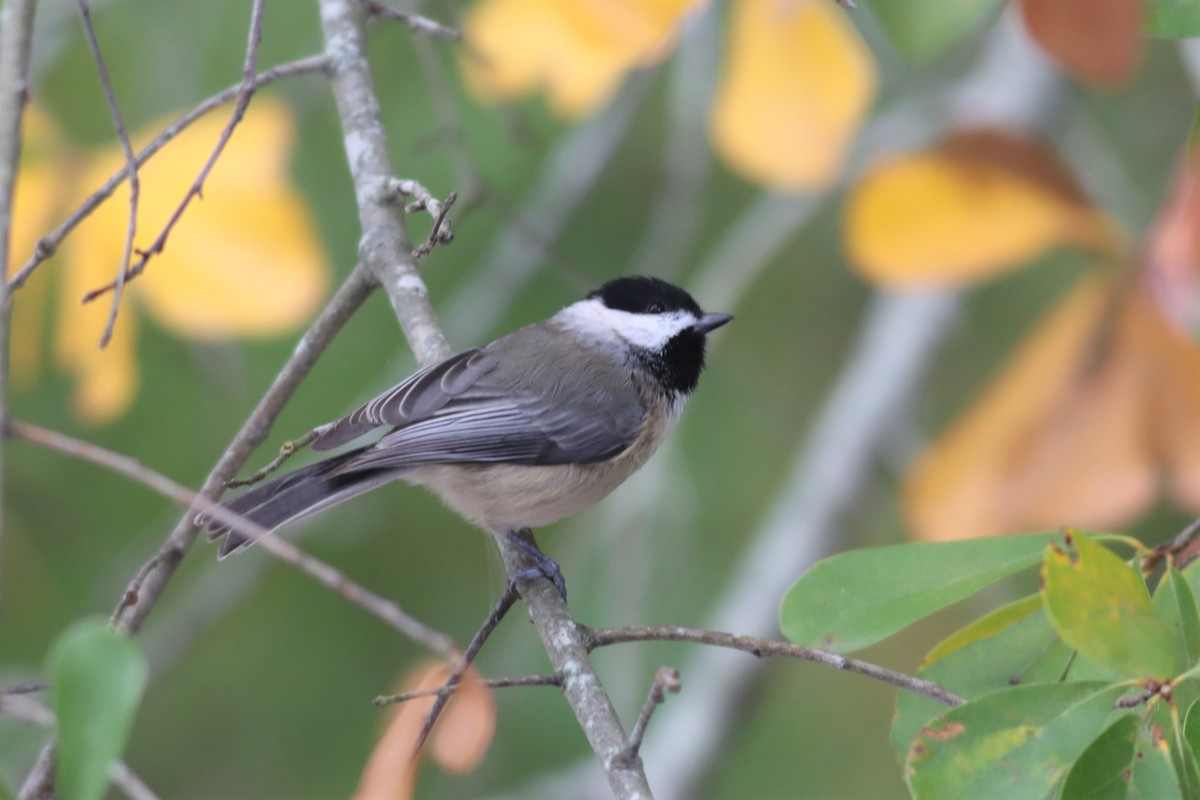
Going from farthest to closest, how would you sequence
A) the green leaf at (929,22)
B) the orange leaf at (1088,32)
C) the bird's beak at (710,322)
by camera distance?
the bird's beak at (710,322) < the green leaf at (929,22) < the orange leaf at (1088,32)

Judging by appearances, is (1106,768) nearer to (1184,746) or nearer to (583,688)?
(1184,746)

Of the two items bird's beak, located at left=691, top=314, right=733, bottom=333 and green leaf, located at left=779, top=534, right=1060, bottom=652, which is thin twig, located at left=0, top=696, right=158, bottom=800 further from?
bird's beak, located at left=691, top=314, right=733, bottom=333

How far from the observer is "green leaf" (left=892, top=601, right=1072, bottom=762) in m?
1.35

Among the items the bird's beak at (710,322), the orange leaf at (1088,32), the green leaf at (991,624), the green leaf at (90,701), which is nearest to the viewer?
the green leaf at (90,701)

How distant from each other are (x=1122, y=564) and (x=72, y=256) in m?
1.96

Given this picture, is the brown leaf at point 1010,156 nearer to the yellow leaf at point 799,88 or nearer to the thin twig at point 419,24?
the yellow leaf at point 799,88

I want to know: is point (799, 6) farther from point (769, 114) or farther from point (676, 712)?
point (676, 712)

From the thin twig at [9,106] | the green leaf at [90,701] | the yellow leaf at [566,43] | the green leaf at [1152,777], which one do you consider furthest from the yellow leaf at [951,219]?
the green leaf at [90,701]

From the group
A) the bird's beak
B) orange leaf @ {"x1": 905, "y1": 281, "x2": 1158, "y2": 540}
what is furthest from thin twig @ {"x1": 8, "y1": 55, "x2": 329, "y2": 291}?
orange leaf @ {"x1": 905, "y1": 281, "x2": 1158, "y2": 540}

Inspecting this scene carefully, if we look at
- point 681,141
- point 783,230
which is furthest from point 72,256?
point 783,230

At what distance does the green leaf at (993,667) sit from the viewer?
1347mm

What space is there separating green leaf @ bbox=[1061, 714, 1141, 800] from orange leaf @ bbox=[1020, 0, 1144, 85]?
90cm

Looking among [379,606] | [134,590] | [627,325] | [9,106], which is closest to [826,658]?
[379,606]

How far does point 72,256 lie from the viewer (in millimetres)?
2326
